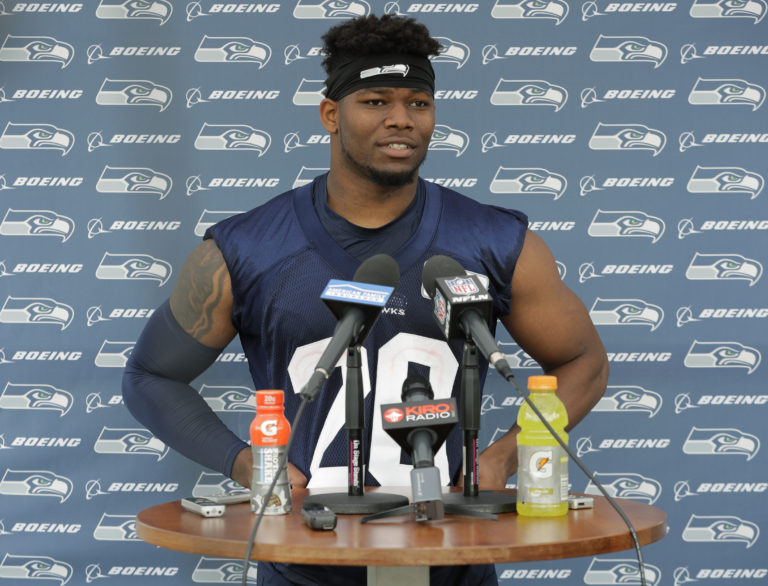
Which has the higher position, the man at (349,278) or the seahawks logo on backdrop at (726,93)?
the seahawks logo on backdrop at (726,93)

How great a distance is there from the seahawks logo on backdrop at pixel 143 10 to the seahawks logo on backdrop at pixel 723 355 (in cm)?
203

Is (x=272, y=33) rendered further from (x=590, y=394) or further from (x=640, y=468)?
(x=640, y=468)

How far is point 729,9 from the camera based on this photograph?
127 inches

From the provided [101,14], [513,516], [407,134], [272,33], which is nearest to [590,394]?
[407,134]

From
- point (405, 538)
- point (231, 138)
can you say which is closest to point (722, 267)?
point (231, 138)

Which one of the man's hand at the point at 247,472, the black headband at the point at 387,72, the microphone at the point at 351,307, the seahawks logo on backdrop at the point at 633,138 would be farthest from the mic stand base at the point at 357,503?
the seahawks logo on backdrop at the point at 633,138

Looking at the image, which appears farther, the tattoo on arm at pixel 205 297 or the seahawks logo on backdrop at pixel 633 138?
the seahawks logo on backdrop at pixel 633 138

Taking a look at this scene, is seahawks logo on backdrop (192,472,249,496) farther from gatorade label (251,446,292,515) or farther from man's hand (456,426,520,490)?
gatorade label (251,446,292,515)

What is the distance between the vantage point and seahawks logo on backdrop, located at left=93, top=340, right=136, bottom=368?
10.6ft

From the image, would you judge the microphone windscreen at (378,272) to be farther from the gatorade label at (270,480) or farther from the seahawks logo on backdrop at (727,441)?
the seahawks logo on backdrop at (727,441)

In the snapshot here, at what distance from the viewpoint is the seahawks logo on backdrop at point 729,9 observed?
10.6ft

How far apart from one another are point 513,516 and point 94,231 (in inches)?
83.1

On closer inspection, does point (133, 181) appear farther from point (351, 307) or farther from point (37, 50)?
point (351, 307)

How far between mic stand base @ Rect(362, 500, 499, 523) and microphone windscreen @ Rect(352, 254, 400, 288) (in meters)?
0.37
